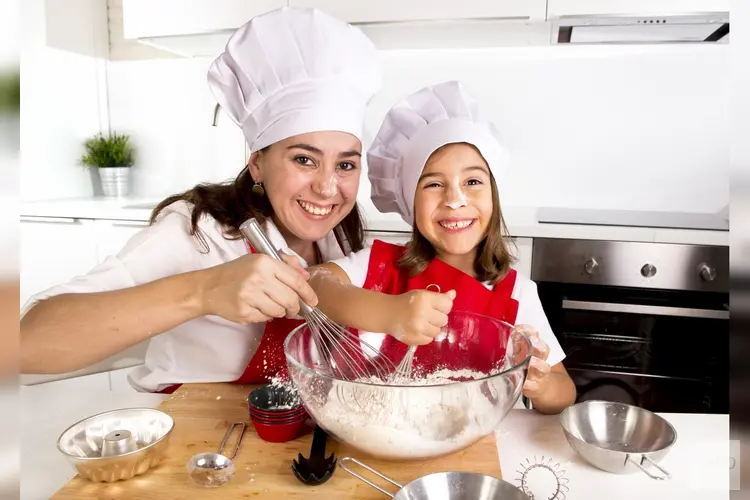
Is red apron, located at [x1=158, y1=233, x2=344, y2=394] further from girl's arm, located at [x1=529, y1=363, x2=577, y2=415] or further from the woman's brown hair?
girl's arm, located at [x1=529, y1=363, x2=577, y2=415]

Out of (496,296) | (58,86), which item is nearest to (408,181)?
(496,296)

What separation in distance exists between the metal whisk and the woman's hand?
2 cm

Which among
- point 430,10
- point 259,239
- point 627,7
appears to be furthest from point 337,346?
point 627,7

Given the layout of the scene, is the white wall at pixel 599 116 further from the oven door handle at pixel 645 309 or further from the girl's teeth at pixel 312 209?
the girl's teeth at pixel 312 209

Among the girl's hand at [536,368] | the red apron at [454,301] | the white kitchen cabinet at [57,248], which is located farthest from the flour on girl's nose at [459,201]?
the white kitchen cabinet at [57,248]

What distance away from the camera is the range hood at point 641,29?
1470 millimetres

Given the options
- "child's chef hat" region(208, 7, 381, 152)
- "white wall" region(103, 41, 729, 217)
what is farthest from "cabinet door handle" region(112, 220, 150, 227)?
"child's chef hat" region(208, 7, 381, 152)

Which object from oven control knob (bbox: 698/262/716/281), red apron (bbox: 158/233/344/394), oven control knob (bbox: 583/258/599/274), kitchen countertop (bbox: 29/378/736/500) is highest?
oven control knob (bbox: 583/258/599/274)

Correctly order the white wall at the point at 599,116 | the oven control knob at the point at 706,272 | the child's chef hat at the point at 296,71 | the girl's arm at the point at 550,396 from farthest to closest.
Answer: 1. the white wall at the point at 599,116
2. the oven control knob at the point at 706,272
3. the child's chef hat at the point at 296,71
4. the girl's arm at the point at 550,396

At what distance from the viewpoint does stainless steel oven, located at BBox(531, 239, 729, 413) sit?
1.43 meters

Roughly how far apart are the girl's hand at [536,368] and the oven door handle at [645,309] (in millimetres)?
843

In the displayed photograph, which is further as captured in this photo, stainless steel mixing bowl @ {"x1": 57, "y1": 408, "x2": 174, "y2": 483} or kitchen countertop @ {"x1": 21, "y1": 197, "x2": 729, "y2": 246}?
kitchen countertop @ {"x1": 21, "y1": 197, "x2": 729, "y2": 246}

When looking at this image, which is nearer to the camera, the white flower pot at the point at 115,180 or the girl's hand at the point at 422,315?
the girl's hand at the point at 422,315

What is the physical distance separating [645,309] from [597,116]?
70 centimetres
